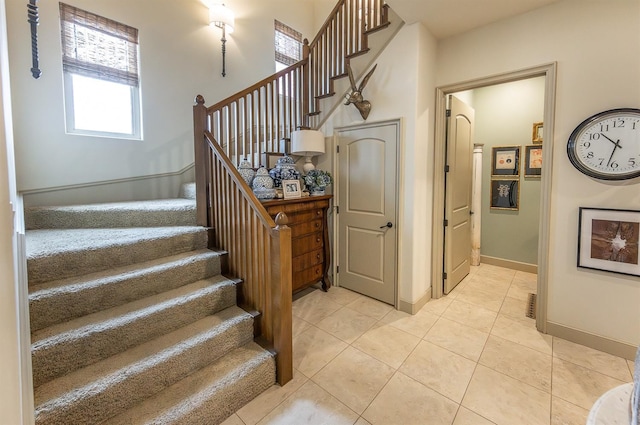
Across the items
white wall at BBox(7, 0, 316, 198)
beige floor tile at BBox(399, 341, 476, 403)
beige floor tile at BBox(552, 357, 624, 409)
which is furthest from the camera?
white wall at BBox(7, 0, 316, 198)

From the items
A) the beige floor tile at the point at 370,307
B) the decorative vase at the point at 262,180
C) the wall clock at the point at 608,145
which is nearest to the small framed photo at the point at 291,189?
the decorative vase at the point at 262,180

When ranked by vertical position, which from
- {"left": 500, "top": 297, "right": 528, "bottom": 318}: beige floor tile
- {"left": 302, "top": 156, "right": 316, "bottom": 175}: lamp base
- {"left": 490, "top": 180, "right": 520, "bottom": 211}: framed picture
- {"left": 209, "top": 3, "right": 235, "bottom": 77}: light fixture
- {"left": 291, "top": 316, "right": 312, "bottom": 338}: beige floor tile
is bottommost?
{"left": 291, "top": 316, "right": 312, "bottom": 338}: beige floor tile

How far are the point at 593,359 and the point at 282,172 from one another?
3019 millimetres

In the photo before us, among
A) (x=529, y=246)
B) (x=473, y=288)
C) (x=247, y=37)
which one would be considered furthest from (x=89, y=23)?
(x=529, y=246)

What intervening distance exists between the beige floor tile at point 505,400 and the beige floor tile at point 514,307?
106cm

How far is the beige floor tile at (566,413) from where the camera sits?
1536 mm

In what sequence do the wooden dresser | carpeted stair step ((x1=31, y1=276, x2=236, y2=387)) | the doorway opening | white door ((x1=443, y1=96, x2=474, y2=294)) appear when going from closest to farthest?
carpeted stair step ((x1=31, y1=276, x2=236, y2=387))
the doorway opening
the wooden dresser
white door ((x1=443, y1=96, x2=474, y2=294))

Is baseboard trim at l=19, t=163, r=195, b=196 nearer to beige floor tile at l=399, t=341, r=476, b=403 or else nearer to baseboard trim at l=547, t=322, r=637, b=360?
beige floor tile at l=399, t=341, r=476, b=403

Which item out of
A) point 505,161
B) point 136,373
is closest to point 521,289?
point 505,161

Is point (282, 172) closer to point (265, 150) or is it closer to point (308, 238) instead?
point (265, 150)

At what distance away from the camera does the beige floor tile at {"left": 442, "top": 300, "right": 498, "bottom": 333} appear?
2.56 metres

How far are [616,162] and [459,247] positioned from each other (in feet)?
5.46

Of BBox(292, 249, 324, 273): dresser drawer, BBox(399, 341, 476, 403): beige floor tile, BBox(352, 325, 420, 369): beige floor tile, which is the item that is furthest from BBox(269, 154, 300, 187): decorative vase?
BBox(399, 341, 476, 403): beige floor tile

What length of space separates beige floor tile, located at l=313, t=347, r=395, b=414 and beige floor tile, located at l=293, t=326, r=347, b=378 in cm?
6
